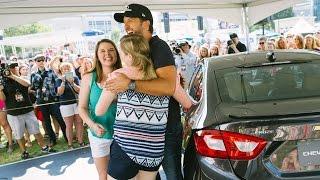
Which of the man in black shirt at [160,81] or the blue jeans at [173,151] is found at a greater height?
the man in black shirt at [160,81]

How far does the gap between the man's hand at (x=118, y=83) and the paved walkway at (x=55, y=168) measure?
3126 millimetres

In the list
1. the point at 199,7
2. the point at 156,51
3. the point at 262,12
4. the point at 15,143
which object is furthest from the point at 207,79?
the point at 262,12

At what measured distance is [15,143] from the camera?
25.9 feet

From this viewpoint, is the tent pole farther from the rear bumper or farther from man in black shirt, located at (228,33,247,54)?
the rear bumper

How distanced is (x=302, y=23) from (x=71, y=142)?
15.1 m

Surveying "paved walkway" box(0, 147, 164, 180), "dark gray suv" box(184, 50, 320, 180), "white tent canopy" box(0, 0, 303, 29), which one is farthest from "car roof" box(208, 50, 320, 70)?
"white tent canopy" box(0, 0, 303, 29)

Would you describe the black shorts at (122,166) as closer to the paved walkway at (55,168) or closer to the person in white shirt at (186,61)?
the paved walkway at (55,168)

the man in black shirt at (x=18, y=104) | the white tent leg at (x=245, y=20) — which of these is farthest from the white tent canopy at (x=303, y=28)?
the man in black shirt at (x=18, y=104)

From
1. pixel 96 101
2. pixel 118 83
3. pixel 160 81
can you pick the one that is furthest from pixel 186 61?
pixel 118 83

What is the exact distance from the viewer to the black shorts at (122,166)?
7.31 ft

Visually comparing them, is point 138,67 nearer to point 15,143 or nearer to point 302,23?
point 15,143

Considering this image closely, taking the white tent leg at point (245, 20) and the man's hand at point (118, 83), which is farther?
the white tent leg at point (245, 20)

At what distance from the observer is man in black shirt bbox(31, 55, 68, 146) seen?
7.17 m

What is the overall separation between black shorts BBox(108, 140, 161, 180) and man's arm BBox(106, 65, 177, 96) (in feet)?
1.22
